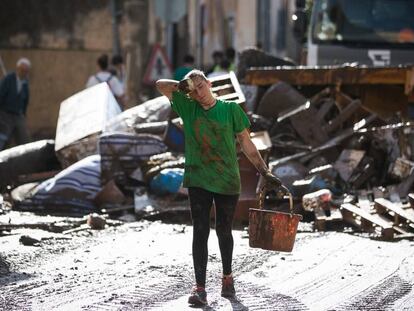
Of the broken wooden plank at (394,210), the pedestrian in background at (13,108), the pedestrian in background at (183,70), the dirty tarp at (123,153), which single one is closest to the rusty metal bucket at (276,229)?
the broken wooden plank at (394,210)

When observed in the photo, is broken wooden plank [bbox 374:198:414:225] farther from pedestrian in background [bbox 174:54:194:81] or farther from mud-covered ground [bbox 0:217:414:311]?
pedestrian in background [bbox 174:54:194:81]

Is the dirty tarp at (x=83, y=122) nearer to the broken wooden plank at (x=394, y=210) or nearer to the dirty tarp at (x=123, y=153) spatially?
the dirty tarp at (x=123, y=153)

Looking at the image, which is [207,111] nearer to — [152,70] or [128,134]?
[128,134]

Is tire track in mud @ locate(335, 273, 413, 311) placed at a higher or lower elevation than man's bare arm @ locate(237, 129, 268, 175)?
lower

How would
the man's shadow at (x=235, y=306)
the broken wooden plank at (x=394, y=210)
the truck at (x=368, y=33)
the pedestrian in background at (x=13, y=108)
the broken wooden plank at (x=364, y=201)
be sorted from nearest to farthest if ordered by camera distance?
the man's shadow at (x=235, y=306), the broken wooden plank at (x=394, y=210), the broken wooden plank at (x=364, y=201), the pedestrian in background at (x=13, y=108), the truck at (x=368, y=33)

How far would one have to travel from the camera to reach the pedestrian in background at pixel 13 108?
16656 mm

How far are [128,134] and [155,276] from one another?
16.2 ft

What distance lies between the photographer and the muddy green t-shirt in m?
7.72

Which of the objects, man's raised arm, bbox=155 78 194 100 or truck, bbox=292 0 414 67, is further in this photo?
truck, bbox=292 0 414 67

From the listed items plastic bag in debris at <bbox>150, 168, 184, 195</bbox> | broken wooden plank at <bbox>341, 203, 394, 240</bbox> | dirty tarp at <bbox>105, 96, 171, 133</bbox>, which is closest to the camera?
broken wooden plank at <bbox>341, 203, 394, 240</bbox>

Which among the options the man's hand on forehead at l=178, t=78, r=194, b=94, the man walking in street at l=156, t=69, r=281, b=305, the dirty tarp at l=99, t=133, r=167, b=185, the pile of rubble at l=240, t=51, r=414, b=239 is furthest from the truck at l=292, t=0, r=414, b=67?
→ the man's hand on forehead at l=178, t=78, r=194, b=94

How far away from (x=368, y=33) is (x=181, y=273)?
9298mm

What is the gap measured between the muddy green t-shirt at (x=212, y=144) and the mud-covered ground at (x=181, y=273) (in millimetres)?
A: 817

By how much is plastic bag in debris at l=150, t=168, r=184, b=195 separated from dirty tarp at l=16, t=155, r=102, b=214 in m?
0.70
